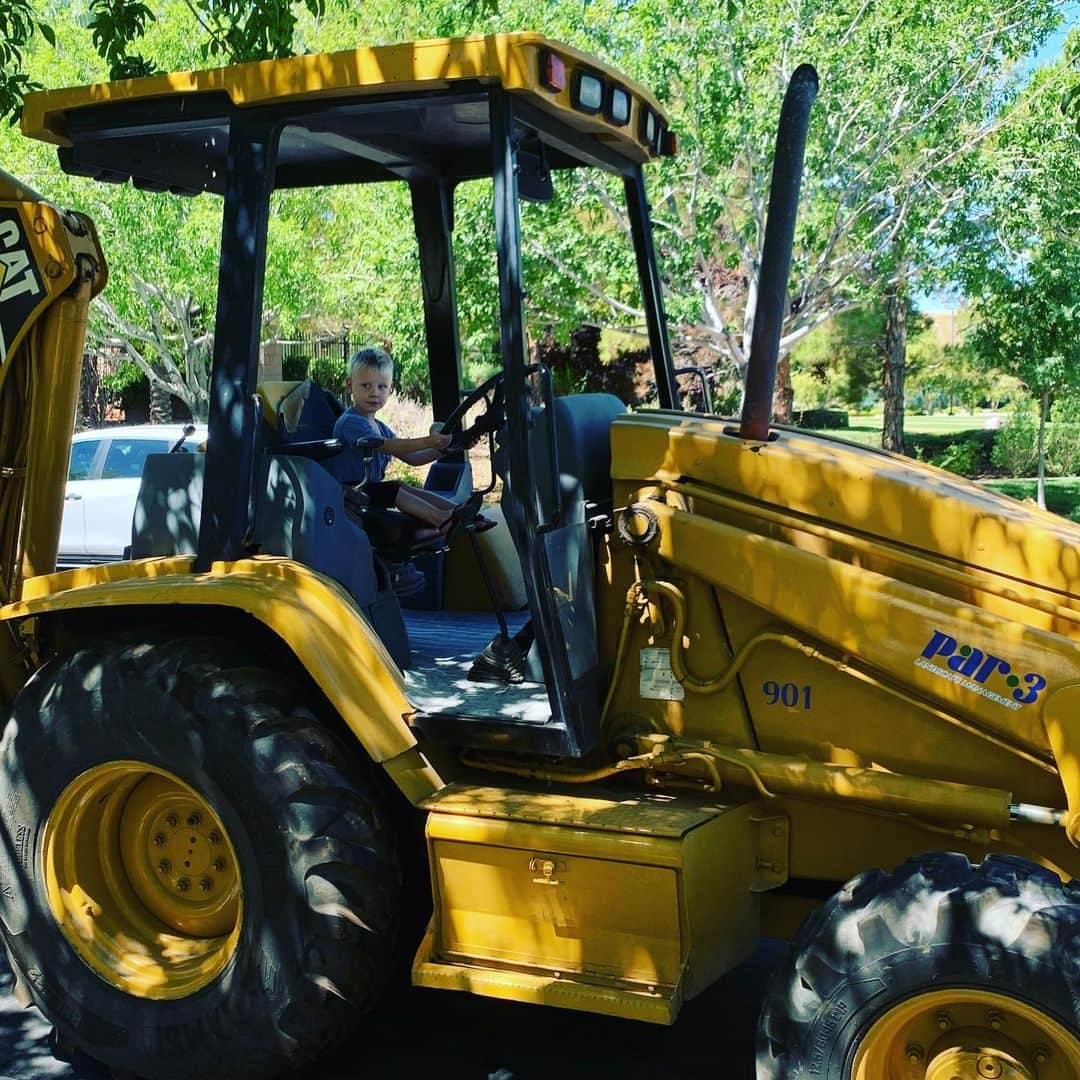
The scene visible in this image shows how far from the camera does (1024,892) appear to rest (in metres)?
3.07

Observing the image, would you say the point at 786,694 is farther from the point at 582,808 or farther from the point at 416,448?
the point at 416,448

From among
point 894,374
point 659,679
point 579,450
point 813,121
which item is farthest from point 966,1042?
point 894,374

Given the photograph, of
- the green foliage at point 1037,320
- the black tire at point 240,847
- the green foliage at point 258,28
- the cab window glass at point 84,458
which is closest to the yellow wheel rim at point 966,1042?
the black tire at point 240,847

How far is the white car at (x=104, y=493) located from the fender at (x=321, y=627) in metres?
11.0

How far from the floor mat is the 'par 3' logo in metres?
1.10

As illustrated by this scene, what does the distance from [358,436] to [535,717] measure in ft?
4.40

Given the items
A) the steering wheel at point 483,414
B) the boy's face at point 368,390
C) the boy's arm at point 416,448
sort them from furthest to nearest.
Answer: the boy's face at point 368,390, the boy's arm at point 416,448, the steering wheel at point 483,414

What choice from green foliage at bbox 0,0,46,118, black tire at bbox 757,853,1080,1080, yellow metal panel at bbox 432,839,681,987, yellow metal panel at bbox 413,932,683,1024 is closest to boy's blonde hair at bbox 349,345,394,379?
yellow metal panel at bbox 432,839,681,987

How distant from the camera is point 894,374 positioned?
25.6 meters

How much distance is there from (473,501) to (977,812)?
188cm

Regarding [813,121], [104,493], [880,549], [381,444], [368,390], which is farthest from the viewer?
[813,121]

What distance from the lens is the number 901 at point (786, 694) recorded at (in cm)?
373

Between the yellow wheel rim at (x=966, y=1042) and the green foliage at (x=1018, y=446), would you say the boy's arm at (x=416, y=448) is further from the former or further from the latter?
the green foliage at (x=1018, y=446)

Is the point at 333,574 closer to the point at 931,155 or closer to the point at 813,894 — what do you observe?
the point at 813,894
